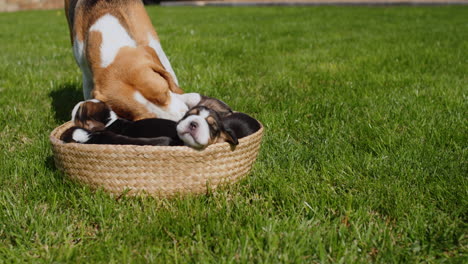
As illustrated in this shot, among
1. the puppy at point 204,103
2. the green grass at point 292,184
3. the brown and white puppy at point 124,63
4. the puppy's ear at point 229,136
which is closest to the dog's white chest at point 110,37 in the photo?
the brown and white puppy at point 124,63

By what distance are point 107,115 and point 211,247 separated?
5.06ft

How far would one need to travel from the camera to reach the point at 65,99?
483cm

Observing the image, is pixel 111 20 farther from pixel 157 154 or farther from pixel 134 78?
pixel 157 154

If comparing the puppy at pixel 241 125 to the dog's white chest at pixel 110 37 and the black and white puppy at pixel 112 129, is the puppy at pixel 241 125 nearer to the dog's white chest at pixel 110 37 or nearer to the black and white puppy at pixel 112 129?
the black and white puppy at pixel 112 129

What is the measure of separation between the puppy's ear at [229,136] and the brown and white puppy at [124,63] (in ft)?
2.26

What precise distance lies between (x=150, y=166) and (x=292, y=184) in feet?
2.85

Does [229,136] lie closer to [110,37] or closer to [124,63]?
[124,63]

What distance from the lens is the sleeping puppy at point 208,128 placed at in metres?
2.57

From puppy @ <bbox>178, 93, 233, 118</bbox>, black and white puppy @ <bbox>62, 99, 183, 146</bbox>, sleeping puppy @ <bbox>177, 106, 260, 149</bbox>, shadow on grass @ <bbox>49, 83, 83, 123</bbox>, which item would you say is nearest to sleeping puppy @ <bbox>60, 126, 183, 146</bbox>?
black and white puppy @ <bbox>62, 99, 183, 146</bbox>

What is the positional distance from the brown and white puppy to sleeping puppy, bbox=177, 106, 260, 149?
41 centimetres

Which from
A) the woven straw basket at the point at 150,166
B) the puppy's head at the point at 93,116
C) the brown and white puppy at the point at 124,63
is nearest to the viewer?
the woven straw basket at the point at 150,166

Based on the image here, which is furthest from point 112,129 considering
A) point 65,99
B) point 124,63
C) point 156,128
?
point 65,99

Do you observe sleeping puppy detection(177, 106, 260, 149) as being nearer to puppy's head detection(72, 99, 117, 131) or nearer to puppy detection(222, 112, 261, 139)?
puppy detection(222, 112, 261, 139)

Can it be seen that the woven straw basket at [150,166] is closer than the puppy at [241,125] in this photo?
Yes
